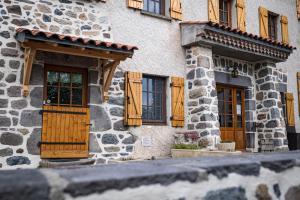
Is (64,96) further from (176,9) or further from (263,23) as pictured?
(263,23)

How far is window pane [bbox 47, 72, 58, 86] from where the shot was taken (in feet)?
21.3

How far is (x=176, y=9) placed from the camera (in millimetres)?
8570

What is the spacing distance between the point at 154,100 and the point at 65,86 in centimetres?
237

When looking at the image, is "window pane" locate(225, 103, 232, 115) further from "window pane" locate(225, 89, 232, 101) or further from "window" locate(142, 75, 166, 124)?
"window" locate(142, 75, 166, 124)

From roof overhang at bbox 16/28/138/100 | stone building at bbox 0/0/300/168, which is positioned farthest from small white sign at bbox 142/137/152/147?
roof overhang at bbox 16/28/138/100

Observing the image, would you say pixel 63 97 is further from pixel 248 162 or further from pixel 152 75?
pixel 248 162

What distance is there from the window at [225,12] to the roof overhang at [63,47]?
5065mm

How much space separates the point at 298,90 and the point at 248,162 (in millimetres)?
11135

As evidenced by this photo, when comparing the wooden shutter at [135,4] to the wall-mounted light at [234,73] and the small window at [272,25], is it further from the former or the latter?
the small window at [272,25]

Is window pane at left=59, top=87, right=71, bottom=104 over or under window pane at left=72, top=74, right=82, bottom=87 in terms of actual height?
under

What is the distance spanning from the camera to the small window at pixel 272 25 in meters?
11.8

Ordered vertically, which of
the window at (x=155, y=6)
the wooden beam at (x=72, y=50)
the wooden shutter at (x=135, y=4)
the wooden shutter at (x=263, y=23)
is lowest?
the wooden beam at (x=72, y=50)

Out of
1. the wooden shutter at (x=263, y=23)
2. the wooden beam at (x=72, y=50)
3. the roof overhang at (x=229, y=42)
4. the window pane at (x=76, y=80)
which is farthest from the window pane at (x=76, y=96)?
the wooden shutter at (x=263, y=23)

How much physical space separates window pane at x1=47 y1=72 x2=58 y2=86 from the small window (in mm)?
8404
